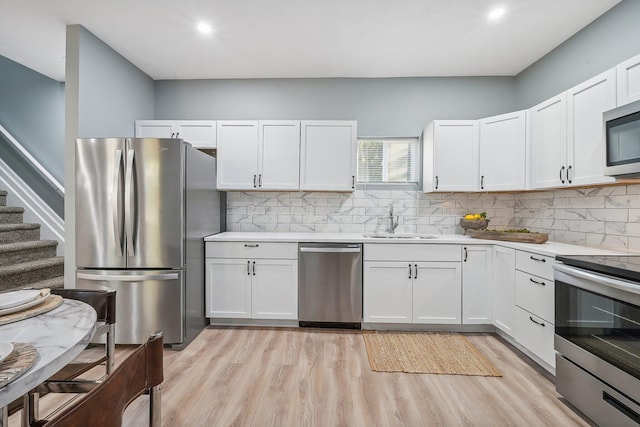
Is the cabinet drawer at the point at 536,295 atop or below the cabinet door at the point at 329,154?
below

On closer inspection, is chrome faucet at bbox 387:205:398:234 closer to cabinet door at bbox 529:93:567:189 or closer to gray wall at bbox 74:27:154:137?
cabinet door at bbox 529:93:567:189

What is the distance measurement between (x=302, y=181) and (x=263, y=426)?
7.55 feet

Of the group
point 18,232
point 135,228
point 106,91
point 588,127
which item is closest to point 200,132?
point 106,91

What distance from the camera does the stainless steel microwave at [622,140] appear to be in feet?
6.01

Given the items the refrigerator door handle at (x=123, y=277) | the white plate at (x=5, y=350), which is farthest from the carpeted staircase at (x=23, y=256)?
the white plate at (x=5, y=350)

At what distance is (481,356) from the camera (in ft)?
8.66

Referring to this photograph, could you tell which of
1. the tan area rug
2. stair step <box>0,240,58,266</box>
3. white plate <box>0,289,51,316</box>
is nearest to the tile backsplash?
the tan area rug

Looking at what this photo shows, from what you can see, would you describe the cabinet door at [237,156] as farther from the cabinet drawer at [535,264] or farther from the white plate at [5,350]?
the white plate at [5,350]

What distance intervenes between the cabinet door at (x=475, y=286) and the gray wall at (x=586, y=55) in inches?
67.9

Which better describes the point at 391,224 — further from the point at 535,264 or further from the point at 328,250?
the point at 535,264

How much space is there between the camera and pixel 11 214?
3.73 metres

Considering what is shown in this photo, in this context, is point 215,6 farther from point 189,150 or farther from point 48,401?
point 48,401

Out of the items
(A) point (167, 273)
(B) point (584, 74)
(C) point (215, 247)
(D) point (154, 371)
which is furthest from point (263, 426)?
(B) point (584, 74)

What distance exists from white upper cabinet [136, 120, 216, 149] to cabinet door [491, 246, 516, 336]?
3145 millimetres
